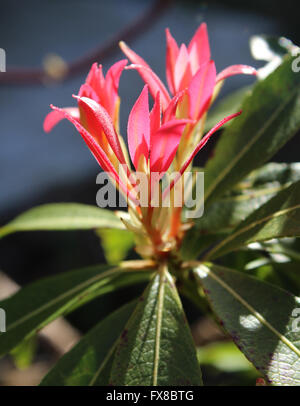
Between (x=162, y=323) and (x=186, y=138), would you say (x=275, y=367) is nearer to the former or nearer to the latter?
(x=162, y=323)

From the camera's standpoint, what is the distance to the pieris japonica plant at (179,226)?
0.51m

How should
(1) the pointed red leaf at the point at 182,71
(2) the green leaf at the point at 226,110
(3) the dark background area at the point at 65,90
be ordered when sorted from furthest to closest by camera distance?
(3) the dark background area at the point at 65,90 → (2) the green leaf at the point at 226,110 → (1) the pointed red leaf at the point at 182,71

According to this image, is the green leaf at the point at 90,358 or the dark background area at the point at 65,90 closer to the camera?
the green leaf at the point at 90,358

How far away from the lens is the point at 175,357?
1.72 feet

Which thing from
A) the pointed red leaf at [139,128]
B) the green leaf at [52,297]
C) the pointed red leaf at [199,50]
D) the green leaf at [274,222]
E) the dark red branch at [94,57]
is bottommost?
the green leaf at [52,297]

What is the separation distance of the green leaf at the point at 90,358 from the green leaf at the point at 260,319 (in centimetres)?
17

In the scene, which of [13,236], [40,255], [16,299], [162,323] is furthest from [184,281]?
[13,236]

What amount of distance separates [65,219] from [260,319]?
436 mm

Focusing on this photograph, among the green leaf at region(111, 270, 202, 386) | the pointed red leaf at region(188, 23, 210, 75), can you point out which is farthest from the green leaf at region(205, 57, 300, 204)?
the green leaf at region(111, 270, 202, 386)

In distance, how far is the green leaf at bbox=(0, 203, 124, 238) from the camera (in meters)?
0.80

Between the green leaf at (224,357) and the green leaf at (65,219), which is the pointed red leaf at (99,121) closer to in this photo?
the green leaf at (65,219)

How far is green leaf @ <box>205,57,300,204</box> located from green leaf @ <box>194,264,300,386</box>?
16 centimetres

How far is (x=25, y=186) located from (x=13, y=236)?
3.13 feet

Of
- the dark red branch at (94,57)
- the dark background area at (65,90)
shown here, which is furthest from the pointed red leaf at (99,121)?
the dark background area at (65,90)
